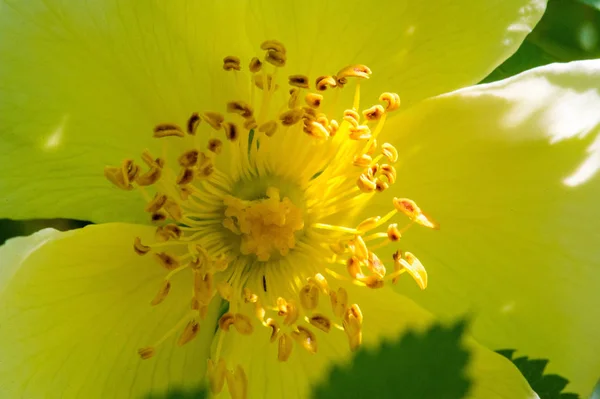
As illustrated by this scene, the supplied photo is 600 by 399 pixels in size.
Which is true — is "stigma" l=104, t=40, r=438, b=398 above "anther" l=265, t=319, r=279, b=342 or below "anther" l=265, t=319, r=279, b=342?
above

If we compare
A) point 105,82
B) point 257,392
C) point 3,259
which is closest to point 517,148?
point 257,392

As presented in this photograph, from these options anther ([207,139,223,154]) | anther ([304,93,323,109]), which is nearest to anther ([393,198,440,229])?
anther ([304,93,323,109])

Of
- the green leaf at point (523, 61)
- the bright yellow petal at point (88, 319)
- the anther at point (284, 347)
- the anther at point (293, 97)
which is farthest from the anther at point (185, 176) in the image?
the green leaf at point (523, 61)

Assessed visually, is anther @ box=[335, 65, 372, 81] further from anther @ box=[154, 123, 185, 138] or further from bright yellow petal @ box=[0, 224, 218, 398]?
bright yellow petal @ box=[0, 224, 218, 398]

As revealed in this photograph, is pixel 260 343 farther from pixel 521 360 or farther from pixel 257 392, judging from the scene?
pixel 521 360

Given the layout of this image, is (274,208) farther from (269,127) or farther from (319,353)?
(319,353)

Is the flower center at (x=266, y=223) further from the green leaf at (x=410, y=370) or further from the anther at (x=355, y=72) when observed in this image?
the green leaf at (x=410, y=370)

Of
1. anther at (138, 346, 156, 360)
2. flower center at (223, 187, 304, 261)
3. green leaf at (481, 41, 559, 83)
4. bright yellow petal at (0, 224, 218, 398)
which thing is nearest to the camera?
bright yellow petal at (0, 224, 218, 398)
